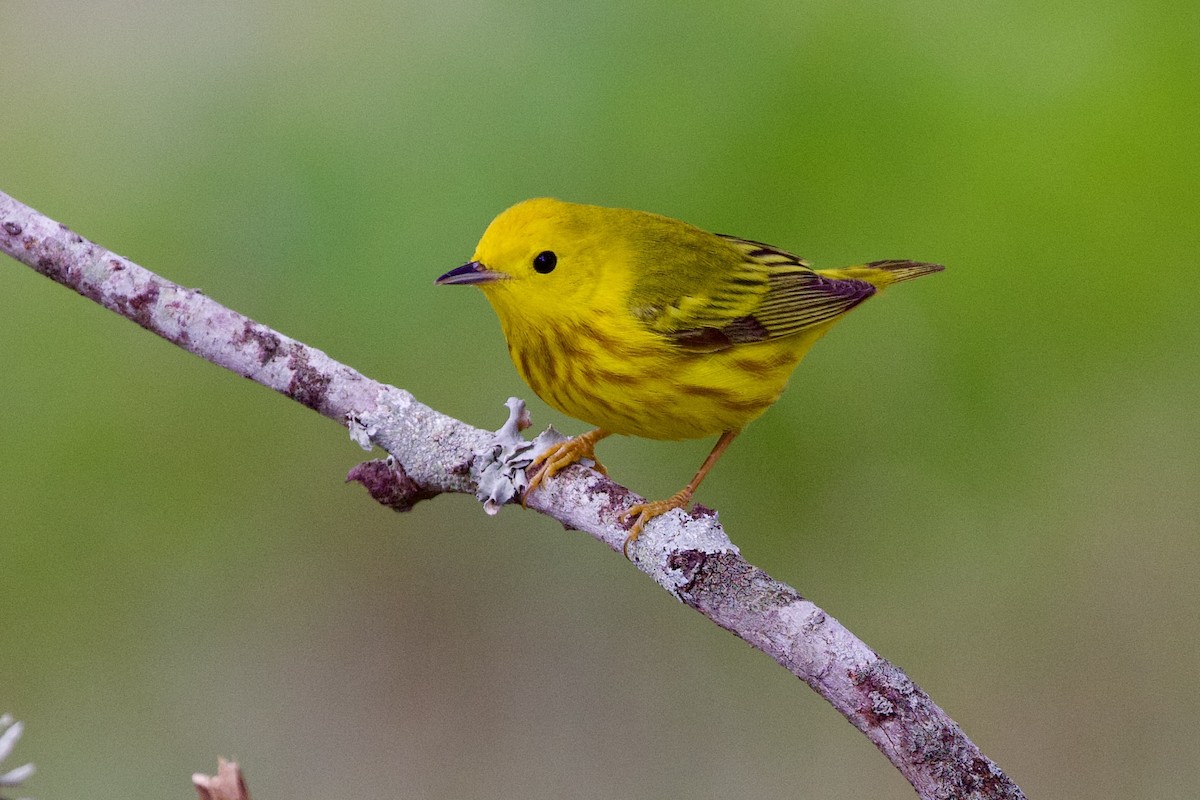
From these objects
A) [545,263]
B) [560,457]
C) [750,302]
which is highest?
[750,302]

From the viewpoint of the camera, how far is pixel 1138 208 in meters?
3.30

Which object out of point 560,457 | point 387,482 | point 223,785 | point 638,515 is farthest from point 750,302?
point 223,785

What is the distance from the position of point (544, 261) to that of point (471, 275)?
0.20 m

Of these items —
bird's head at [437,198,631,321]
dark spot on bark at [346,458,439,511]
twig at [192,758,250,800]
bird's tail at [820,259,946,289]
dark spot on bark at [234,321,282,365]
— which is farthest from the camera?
bird's tail at [820,259,946,289]

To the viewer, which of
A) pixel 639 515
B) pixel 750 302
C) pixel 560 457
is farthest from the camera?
pixel 750 302

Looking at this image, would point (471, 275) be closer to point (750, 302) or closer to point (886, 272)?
point (750, 302)

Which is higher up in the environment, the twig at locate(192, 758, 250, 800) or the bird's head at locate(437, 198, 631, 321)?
the bird's head at locate(437, 198, 631, 321)

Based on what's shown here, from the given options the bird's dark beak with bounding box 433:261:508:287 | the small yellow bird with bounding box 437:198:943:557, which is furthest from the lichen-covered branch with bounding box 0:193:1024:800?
the bird's dark beak with bounding box 433:261:508:287

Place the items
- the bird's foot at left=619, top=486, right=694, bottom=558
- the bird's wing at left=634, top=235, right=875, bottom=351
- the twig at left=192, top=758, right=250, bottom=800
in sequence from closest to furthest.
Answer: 1. the twig at left=192, top=758, right=250, bottom=800
2. the bird's foot at left=619, top=486, right=694, bottom=558
3. the bird's wing at left=634, top=235, right=875, bottom=351

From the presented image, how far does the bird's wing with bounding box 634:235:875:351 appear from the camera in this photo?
2.83 meters

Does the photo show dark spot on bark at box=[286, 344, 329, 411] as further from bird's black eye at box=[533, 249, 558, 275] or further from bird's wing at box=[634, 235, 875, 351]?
bird's wing at box=[634, 235, 875, 351]

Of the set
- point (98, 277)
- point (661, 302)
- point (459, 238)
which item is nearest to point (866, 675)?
point (661, 302)

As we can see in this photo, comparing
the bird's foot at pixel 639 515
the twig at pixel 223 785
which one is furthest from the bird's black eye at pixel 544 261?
the twig at pixel 223 785

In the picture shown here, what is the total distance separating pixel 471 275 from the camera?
2.59m
